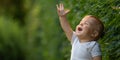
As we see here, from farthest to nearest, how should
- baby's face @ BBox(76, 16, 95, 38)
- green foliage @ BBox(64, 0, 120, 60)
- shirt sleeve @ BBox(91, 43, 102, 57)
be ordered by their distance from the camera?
green foliage @ BBox(64, 0, 120, 60), baby's face @ BBox(76, 16, 95, 38), shirt sleeve @ BBox(91, 43, 102, 57)

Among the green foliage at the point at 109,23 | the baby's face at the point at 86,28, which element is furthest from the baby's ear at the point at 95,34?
the green foliage at the point at 109,23

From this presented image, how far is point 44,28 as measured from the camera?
30.3ft

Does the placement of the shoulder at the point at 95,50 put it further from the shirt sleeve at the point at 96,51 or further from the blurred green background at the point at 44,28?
the blurred green background at the point at 44,28

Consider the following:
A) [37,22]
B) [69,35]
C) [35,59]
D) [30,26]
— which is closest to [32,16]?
[30,26]

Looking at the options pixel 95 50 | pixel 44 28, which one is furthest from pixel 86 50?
pixel 44 28

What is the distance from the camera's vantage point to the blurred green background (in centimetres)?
509

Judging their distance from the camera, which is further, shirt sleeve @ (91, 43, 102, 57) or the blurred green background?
the blurred green background

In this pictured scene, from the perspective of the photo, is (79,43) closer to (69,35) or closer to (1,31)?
(69,35)

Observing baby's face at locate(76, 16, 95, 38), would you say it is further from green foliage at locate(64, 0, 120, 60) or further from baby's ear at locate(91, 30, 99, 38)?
green foliage at locate(64, 0, 120, 60)

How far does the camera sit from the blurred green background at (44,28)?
509 cm

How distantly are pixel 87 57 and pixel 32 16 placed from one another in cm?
714

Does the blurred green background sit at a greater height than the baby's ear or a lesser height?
lesser

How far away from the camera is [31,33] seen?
10984 millimetres

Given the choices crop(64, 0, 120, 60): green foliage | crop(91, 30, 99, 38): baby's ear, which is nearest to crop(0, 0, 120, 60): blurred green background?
crop(64, 0, 120, 60): green foliage
